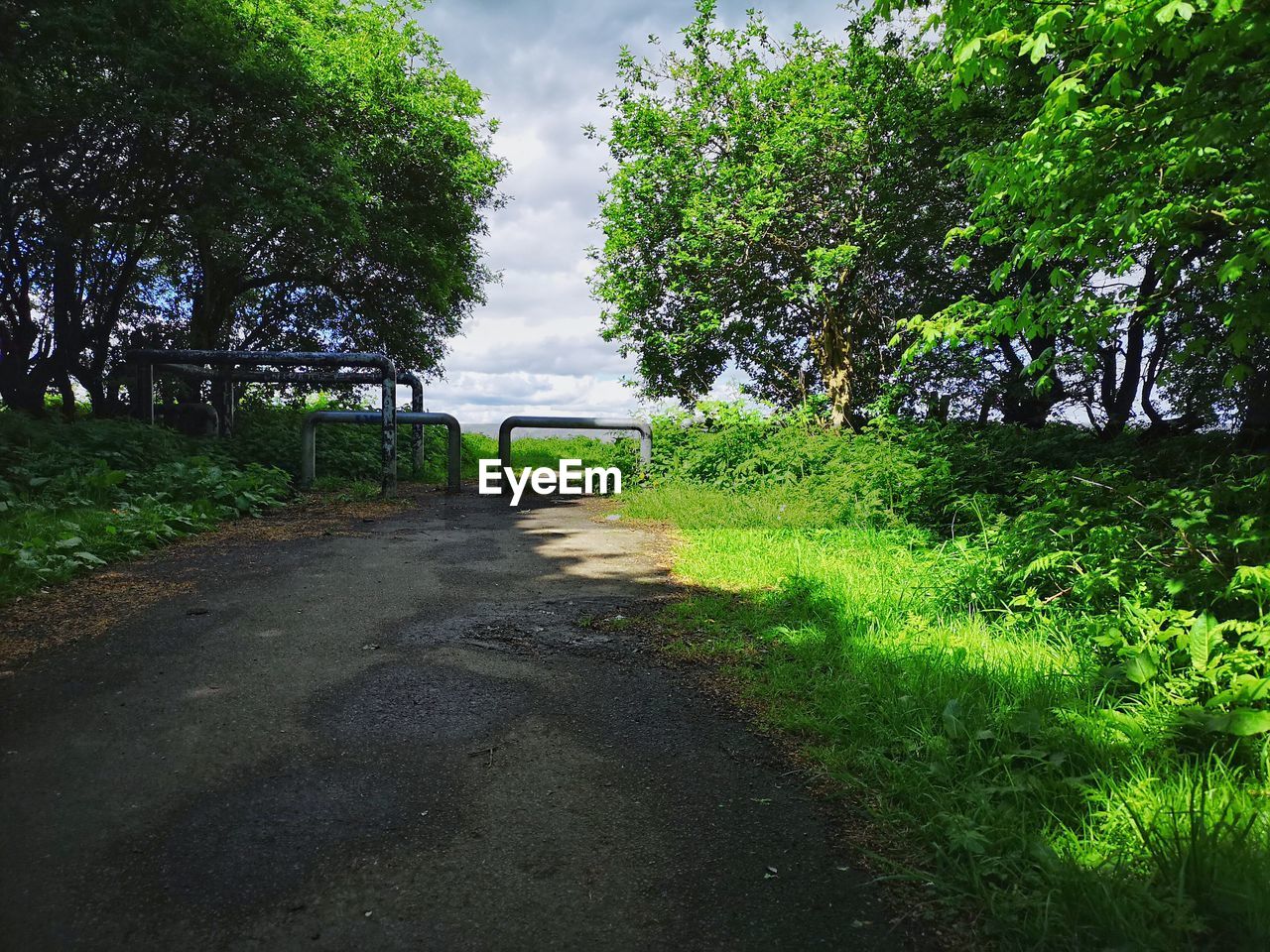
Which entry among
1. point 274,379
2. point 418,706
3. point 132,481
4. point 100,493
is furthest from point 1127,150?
A: point 274,379

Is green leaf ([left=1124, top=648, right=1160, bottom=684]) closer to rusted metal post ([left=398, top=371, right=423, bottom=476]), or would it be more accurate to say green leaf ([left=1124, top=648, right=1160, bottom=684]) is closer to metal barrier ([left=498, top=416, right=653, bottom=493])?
metal barrier ([left=498, top=416, right=653, bottom=493])

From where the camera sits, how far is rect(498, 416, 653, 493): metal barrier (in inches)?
501

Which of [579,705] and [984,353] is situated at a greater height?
[984,353]

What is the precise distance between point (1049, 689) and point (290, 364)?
1177 centimetres

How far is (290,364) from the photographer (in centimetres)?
1184

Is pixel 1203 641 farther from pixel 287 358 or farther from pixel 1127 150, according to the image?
pixel 287 358

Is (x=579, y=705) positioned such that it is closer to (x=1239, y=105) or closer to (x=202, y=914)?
(x=202, y=914)

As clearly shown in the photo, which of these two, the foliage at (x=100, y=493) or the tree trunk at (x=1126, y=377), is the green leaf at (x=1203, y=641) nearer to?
the foliage at (x=100, y=493)

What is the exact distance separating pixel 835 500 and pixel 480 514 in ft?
15.6

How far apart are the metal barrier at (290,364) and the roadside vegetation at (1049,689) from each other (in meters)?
6.62

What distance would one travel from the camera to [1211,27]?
3217 millimetres

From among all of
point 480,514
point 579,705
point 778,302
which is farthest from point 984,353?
point 579,705

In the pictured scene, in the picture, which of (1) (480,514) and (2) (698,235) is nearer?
(1) (480,514)

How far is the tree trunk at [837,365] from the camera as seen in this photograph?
1556cm
